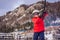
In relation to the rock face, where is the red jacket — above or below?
below

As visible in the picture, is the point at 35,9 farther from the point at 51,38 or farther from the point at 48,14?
the point at 51,38

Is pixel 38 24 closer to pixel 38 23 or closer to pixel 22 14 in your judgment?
Answer: pixel 38 23

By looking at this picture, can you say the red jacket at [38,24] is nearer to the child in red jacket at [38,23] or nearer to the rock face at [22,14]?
the child in red jacket at [38,23]

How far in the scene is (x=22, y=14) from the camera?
5566mm

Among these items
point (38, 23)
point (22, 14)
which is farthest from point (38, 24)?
point (22, 14)

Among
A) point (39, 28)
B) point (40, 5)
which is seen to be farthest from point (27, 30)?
point (40, 5)

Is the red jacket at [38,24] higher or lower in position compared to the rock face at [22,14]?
lower

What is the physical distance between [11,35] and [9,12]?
0.50 meters

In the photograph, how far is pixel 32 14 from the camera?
218 inches

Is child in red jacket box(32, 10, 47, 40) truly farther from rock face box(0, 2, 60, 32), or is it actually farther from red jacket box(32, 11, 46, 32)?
rock face box(0, 2, 60, 32)

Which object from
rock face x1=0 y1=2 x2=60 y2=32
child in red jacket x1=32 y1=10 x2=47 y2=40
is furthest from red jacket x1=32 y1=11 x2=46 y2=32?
rock face x1=0 y1=2 x2=60 y2=32

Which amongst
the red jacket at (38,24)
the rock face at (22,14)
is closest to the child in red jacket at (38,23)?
the red jacket at (38,24)

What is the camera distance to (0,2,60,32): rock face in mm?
5551

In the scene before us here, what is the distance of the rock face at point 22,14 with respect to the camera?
5551 millimetres
